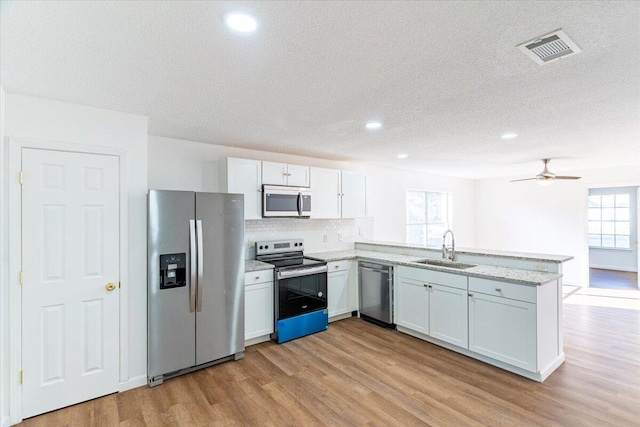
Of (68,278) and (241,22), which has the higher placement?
(241,22)

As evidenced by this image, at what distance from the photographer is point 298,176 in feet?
14.4

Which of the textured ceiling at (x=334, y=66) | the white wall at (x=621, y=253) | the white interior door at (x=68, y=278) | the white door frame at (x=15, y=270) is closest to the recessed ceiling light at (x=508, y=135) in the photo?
the textured ceiling at (x=334, y=66)

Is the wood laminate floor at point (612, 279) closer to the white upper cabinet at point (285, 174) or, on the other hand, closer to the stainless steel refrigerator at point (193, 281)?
the white upper cabinet at point (285, 174)

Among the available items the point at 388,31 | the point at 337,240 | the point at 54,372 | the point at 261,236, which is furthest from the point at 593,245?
the point at 54,372

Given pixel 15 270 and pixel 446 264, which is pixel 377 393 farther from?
pixel 15 270

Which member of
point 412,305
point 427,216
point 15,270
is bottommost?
point 412,305

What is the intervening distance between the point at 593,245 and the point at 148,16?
11100mm

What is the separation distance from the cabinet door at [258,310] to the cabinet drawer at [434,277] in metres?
1.68

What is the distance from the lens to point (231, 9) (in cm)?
142

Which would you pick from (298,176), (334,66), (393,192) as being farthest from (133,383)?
(393,192)

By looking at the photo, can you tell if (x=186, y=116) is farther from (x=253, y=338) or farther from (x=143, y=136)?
(x=253, y=338)

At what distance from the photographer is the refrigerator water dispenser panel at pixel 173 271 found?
2924mm

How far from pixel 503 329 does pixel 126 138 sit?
12.9 ft

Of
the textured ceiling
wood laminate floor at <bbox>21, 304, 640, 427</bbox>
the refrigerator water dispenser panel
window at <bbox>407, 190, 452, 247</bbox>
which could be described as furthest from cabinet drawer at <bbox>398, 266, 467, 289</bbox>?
window at <bbox>407, 190, 452, 247</bbox>
